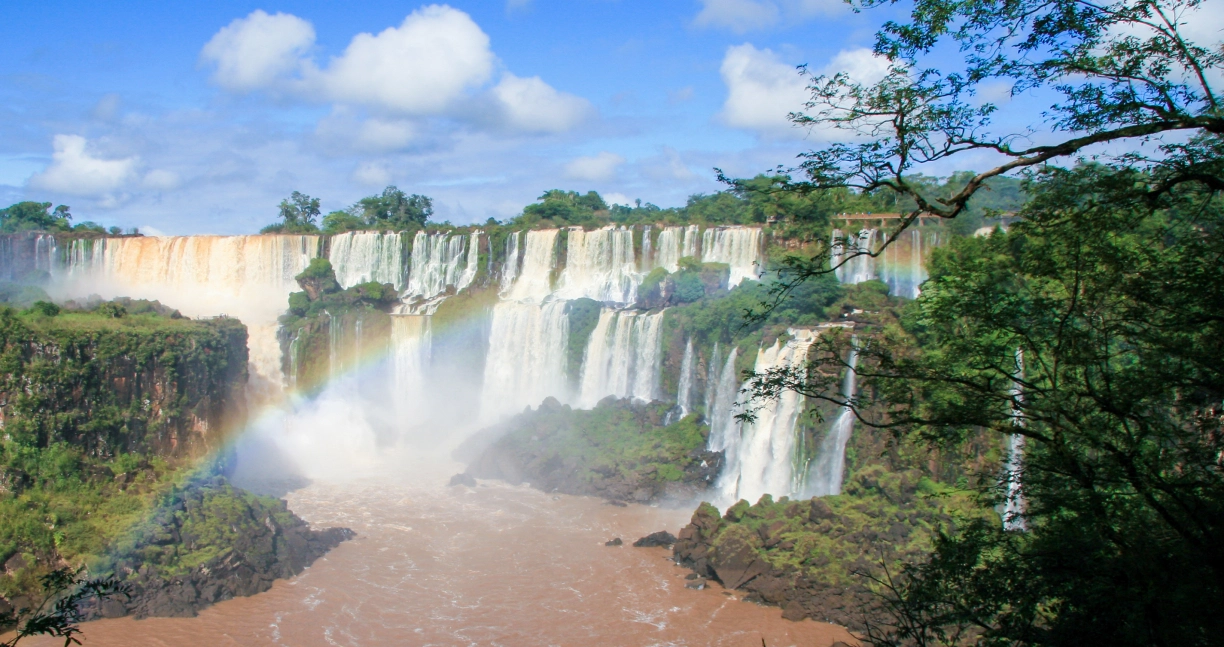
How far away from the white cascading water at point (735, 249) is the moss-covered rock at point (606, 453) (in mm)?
7033

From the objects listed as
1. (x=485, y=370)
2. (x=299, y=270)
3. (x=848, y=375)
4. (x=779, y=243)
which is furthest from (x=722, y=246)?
(x=299, y=270)

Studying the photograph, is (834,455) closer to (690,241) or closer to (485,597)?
(485,597)

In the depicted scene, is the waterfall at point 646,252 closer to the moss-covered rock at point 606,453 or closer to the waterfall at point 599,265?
the waterfall at point 599,265

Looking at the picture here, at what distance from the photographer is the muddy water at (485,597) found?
1332 cm

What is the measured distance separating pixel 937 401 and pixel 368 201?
47.0m

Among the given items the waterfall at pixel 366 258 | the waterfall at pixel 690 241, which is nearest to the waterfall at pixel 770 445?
the waterfall at pixel 690 241

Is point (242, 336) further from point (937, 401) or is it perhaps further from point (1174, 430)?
point (1174, 430)

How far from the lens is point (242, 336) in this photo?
77.4 feet

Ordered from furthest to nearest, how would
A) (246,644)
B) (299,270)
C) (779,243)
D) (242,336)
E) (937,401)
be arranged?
(299,270), (779,243), (242,336), (246,644), (937,401)

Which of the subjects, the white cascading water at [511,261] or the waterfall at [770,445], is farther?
the white cascading water at [511,261]

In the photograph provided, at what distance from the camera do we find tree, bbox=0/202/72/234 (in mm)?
41500

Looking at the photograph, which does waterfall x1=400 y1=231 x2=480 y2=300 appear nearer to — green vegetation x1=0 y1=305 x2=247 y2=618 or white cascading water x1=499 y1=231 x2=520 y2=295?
white cascading water x1=499 y1=231 x2=520 y2=295

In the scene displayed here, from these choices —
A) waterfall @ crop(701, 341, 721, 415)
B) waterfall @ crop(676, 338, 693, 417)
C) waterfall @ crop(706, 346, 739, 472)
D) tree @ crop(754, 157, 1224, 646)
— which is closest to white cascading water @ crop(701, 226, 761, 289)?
waterfall @ crop(676, 338, 693, 417)

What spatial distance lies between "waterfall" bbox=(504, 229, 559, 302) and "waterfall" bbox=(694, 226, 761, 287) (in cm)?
644
